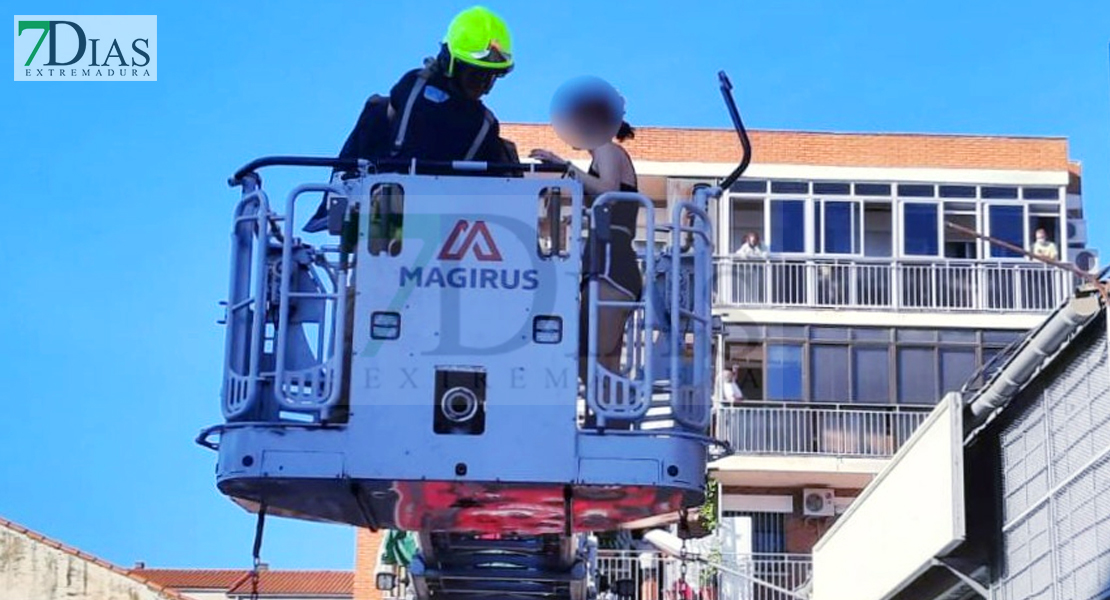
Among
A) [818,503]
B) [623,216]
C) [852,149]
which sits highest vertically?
[852,149]

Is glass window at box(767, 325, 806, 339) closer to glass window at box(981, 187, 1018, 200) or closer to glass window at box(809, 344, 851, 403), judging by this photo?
glass window at box(809, 344, 851, 403)

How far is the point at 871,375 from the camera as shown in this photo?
1601 inches

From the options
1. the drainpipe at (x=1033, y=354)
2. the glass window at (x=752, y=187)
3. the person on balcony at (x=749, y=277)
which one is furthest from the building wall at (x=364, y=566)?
the drainpipe at (x=1033, y=354)

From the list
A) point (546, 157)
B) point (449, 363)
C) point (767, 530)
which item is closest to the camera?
point (449, 363)

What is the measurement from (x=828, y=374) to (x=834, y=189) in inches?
164

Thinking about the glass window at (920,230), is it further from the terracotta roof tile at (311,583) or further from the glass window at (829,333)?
the terracotta roof tile at (311,583)

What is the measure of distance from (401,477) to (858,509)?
15.6 metres

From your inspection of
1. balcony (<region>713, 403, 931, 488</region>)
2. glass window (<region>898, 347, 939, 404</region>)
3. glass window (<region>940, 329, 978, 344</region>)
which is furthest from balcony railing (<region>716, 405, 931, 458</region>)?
glass window (<region>940, 329, 978, 344</region>)

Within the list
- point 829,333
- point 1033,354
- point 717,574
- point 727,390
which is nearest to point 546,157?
point 1033,354

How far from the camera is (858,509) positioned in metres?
25.8

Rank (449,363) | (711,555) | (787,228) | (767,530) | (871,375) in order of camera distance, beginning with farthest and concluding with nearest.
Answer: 1. (787,228)
2. (767,530)
3. (871,375)
4. (711,555)
5. (449,363)

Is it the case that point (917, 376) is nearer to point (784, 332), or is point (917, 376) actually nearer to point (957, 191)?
point (784, 332)

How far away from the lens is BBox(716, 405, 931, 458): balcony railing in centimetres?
3994

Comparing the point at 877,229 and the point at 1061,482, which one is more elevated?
the point at 877,229
